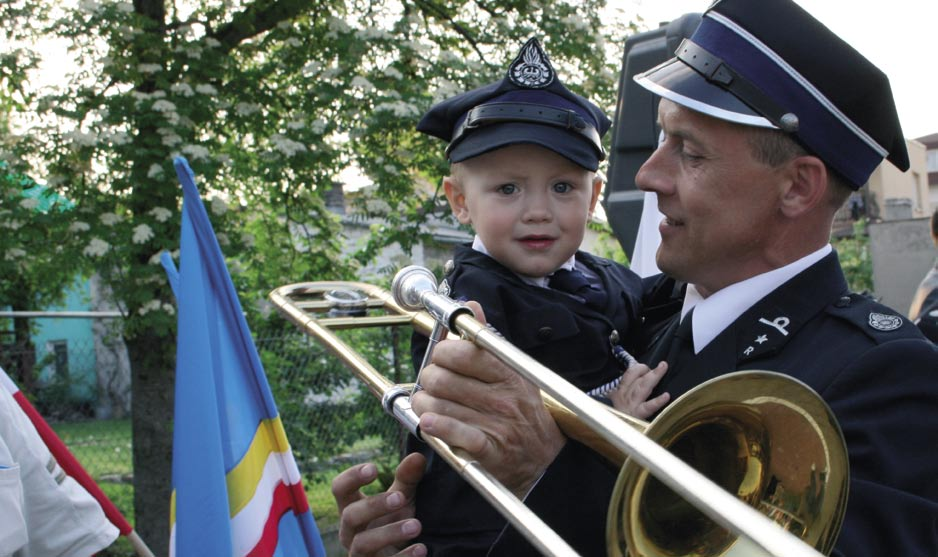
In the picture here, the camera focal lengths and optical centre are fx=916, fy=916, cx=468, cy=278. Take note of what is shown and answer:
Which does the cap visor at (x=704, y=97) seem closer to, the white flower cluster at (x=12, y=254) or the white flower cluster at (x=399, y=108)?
the white flower cluster at (x=399, y=108)

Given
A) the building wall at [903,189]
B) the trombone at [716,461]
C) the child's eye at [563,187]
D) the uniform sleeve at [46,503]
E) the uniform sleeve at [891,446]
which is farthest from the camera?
the building wall at [903,189]

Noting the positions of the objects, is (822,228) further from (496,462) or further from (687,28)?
(687,28)

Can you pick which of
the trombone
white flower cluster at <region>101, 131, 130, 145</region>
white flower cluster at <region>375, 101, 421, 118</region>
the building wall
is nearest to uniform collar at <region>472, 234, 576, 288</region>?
the trombone

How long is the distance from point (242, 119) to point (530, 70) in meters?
6.08

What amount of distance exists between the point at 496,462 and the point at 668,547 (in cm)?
42

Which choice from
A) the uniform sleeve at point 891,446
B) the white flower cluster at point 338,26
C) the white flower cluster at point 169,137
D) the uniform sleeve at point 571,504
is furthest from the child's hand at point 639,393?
the white flower cluster at point 338,26

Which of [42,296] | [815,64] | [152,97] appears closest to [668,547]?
[815,64]

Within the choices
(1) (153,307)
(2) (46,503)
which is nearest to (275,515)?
(2) (46,503)

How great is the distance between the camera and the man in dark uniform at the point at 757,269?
160 cm

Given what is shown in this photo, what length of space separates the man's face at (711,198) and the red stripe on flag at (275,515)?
2.03 metres

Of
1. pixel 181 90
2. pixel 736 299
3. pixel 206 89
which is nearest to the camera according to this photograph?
pixel 736 299

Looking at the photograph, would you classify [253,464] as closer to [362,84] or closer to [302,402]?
[362,84]

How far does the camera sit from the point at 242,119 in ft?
26.9

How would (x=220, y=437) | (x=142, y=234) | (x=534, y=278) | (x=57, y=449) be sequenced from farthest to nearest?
(x=142, y=234)
(x=57, y=449)
(x=220, y=437)
(x=534, y=278)
